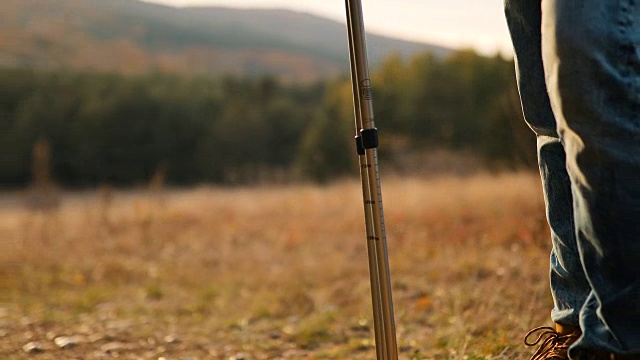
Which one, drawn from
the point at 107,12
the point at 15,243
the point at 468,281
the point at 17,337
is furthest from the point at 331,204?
the point at 107,12

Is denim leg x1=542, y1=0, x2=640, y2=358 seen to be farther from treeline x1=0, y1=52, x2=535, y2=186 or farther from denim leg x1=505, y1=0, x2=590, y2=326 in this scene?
treeline x1=0, y1=52, x2=535, y2=186

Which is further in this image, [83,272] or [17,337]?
[83,272]

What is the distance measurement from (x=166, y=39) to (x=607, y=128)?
76.0 m

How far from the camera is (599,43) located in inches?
55.7

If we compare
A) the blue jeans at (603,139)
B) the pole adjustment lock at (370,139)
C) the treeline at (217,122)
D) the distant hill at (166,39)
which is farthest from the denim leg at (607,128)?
the distant hill at (166,39)

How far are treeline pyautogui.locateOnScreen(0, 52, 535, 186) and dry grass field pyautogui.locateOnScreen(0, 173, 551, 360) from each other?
20.0 m

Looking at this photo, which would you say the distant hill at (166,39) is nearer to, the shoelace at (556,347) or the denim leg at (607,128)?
the shoelace at (556,347)

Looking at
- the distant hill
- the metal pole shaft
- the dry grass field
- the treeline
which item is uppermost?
the distant hill

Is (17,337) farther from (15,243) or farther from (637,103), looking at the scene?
(15,243)

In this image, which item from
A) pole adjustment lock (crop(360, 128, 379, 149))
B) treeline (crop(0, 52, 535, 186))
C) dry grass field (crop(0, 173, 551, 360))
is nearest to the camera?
pole adjustment lock (crop(360, 128, 379, 149))

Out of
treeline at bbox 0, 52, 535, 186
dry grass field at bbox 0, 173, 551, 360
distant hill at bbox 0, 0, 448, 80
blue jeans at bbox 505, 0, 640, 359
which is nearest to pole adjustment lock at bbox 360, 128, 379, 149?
blue jeans at bbox 505, 0, 640, 359

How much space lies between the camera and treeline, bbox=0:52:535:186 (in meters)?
33.8

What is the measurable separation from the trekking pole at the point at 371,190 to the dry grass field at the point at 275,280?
2.47ft

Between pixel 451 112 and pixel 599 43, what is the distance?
33831mm
